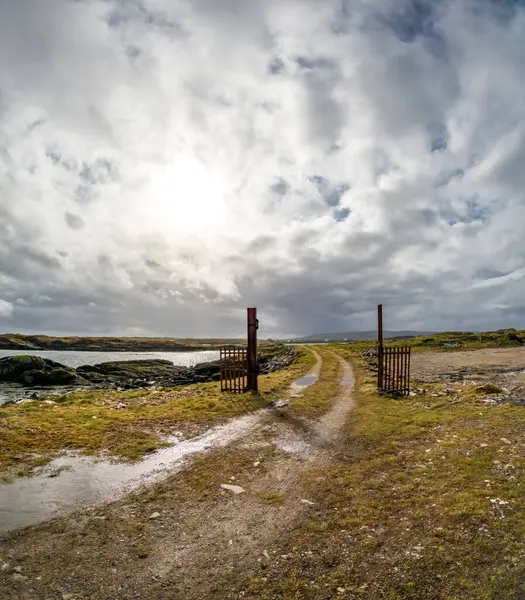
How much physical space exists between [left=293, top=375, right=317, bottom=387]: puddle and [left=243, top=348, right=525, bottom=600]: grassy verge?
15428 millimetres

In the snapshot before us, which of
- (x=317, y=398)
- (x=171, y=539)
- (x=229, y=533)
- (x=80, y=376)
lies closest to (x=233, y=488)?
(x=229, y=533)

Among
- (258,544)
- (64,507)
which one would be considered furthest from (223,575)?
(64,507)

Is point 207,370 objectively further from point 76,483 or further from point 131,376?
point 76,483

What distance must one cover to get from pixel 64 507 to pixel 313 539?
552 centimetres

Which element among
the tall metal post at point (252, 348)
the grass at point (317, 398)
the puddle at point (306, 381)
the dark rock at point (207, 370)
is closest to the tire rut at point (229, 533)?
the grass at point (317, 398)

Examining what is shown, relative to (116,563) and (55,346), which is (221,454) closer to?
(116,563)

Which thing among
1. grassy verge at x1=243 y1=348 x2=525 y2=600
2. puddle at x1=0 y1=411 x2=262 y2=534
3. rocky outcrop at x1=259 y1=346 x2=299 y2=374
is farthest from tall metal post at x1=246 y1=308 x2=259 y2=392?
rocky outcrop at x1=259 y1=346 x2=299 y2=374

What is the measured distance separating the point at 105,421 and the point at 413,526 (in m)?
12.5

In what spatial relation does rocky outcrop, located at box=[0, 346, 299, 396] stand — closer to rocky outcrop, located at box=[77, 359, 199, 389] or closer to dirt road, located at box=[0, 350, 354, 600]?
rocky outcrop, located at box=[77, 359, 199, 389]

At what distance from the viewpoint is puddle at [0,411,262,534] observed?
319 inches

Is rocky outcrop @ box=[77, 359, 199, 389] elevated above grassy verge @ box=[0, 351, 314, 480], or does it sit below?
below

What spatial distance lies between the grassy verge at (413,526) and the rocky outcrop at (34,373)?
44276 millimetres

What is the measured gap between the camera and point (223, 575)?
601cm

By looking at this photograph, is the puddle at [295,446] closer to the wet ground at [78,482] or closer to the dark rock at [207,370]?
the wet ground at [78,482]
